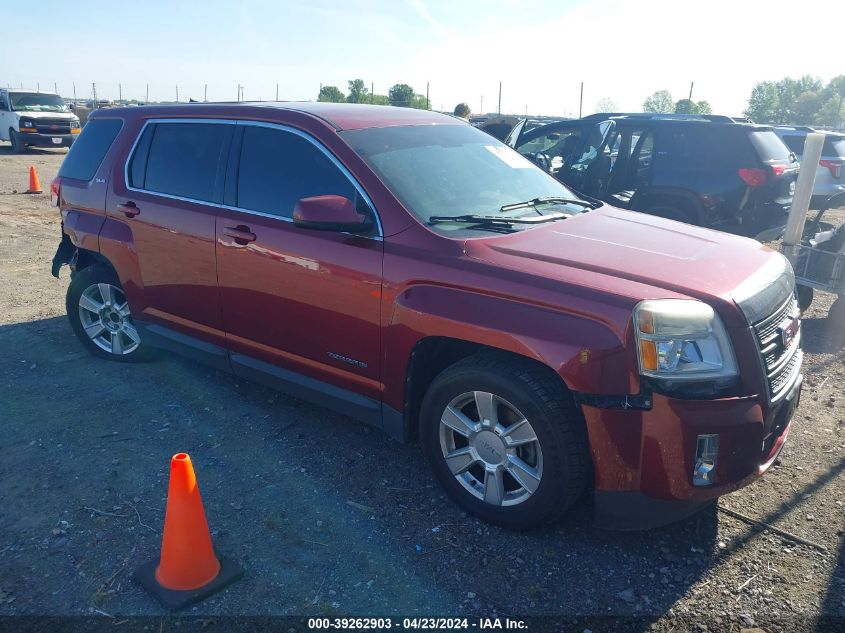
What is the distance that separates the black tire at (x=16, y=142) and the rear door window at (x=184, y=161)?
21038 mm

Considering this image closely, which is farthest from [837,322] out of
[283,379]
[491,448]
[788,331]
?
[283,379]

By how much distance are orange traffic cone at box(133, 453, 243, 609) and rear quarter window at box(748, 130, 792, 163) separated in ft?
22.8

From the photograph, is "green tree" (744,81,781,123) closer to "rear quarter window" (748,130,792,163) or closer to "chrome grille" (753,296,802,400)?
"rear quarter window" (748,130,792,163)

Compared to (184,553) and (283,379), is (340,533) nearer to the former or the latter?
(184,553)

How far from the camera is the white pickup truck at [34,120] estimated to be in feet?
71.4

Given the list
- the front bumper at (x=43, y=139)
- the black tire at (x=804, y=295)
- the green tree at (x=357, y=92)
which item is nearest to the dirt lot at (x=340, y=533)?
the black tire at (x=804, y=295)

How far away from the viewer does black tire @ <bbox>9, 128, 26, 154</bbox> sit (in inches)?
862

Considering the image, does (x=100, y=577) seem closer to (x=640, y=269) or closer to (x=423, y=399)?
(x=423, y=399)

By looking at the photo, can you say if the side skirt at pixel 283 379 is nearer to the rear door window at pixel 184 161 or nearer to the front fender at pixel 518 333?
the front fender at pixel 518 333

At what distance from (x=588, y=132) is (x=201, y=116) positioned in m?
5.35

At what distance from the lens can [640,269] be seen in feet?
9.74

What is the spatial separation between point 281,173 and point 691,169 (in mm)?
5300

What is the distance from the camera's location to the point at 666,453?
2.71m

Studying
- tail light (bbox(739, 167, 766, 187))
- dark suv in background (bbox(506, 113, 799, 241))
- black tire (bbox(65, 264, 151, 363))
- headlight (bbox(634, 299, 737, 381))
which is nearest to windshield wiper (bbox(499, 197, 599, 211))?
headlight (bbox(634, 299, 737, 381))
